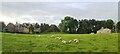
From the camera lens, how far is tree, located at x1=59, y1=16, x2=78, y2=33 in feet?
38.1

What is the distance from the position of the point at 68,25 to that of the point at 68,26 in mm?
146

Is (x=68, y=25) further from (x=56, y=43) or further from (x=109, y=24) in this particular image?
(x=109, y=24)

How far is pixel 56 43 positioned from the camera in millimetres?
11430

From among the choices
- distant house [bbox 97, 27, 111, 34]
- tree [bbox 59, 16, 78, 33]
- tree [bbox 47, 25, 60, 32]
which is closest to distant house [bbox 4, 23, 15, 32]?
tree [bbox 47, 25, 60, 32]

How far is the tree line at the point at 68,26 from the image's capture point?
38.7 ft

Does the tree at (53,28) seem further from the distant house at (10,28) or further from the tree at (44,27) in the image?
the distant house at (10,28)

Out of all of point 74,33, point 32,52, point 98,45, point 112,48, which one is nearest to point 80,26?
point 74,33

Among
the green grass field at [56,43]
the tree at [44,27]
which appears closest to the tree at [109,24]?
the green grass field at [56,43]

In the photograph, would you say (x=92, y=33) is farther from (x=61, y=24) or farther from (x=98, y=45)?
(x=61, y=24)

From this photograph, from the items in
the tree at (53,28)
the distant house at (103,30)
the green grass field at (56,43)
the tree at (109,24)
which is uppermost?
the tree at (109,24)

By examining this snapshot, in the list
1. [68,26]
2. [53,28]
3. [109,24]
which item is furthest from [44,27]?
[109,24]

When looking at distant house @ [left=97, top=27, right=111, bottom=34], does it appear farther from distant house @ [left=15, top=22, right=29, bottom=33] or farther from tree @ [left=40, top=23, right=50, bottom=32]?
distant house @ [left=15, top=22, right=29, bottom=33]

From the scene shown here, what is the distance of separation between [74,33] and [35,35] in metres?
2.53

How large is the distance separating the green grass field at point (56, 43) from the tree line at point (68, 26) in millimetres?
326
